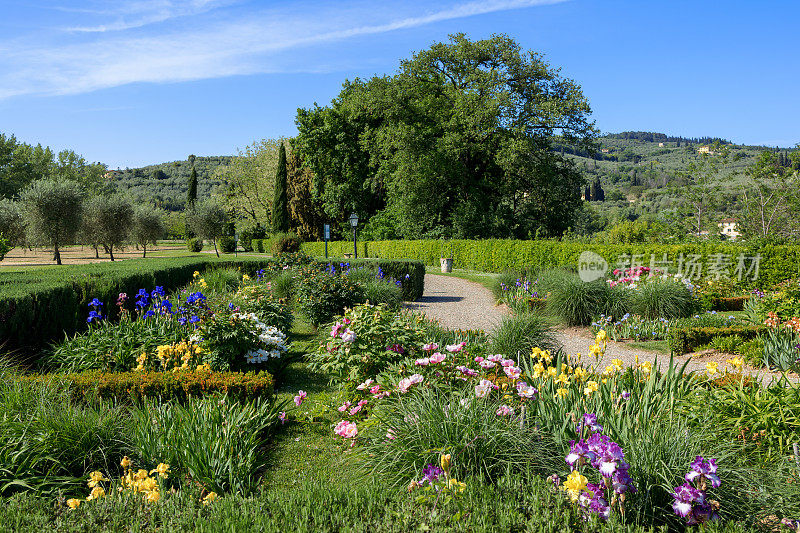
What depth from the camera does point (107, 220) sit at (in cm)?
3219

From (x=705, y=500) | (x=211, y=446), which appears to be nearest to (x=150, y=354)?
(x=211, y=446)

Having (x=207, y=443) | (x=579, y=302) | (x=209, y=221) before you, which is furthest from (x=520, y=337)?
(x=209, y=221)

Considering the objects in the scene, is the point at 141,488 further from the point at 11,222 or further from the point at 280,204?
the point at 11,222

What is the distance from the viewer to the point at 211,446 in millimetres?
3232

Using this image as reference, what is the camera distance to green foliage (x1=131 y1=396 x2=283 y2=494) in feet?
10.1

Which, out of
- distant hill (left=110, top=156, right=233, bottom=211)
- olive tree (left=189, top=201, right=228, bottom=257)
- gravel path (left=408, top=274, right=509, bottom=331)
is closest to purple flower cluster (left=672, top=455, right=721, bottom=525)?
gravel path (left=408, top=274, right=509, bottom=331)

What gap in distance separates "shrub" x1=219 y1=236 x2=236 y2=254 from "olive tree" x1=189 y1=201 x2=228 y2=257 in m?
0.49

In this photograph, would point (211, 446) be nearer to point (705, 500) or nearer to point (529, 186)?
point (705, 500)

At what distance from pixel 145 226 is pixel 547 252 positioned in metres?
31.4

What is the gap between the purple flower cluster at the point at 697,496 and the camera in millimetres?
2061

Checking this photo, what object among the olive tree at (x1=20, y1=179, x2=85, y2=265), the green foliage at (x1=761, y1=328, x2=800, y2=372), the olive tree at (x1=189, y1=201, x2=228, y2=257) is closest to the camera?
the green foliage at (x1=761, y1=328, x2=800, y2=372)

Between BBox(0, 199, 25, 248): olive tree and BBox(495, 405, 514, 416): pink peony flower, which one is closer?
BBox(495, 405, 514, 416): pink peony flower

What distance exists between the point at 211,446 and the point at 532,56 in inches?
1047

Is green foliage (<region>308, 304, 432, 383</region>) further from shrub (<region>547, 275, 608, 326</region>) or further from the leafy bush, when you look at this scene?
shrub (<region>547, 275, 608, 326</region>)
